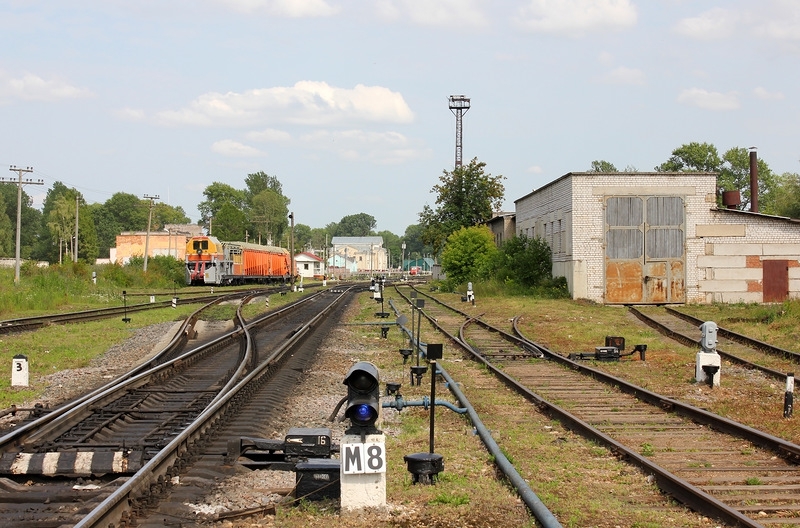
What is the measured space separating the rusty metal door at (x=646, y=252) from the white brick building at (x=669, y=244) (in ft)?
0.14

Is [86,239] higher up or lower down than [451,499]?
higher up

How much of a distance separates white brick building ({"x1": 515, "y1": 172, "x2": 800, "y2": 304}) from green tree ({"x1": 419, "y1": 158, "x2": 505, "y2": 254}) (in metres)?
29.2

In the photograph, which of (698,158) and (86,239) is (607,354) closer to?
(698,158)

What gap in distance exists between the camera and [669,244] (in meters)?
35.3

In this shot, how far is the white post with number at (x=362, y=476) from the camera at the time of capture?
702cm

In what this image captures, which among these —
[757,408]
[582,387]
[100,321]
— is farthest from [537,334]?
[100,321]

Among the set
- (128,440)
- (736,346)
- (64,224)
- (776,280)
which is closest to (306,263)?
(64,224)

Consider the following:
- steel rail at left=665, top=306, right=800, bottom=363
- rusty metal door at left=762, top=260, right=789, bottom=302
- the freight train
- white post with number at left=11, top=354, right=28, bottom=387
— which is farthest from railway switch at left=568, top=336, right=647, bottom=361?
the freight train

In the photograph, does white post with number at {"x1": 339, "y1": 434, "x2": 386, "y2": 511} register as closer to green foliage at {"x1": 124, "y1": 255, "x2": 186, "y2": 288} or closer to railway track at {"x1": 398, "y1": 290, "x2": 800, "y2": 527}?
railway track at {"x1": 398, "y1": 290, "x2": 800, "y2": 527}

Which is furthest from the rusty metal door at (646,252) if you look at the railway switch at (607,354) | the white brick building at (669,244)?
the railway switch at (607,354)

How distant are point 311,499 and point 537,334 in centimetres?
1802

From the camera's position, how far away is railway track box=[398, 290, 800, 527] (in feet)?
23.5

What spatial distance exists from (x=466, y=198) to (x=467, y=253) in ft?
44.2

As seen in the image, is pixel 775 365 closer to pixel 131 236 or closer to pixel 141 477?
pixel 141 477
